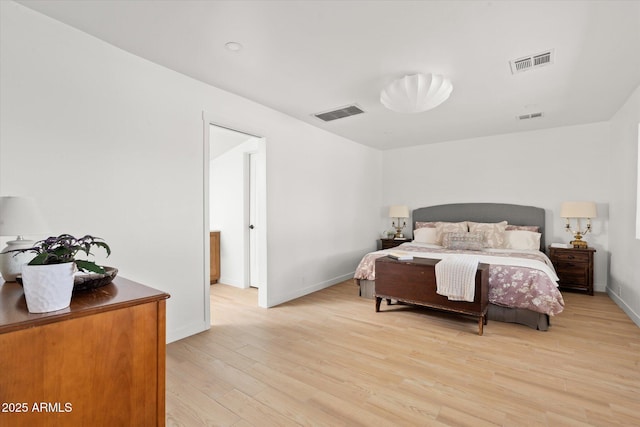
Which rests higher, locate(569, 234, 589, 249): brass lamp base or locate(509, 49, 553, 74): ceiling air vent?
locate(509, 49, 553, 74): ceiling air vent

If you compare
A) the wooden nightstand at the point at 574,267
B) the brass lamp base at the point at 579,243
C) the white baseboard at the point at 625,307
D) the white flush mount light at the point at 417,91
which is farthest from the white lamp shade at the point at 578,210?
the white flush mount light at the point at 417,91

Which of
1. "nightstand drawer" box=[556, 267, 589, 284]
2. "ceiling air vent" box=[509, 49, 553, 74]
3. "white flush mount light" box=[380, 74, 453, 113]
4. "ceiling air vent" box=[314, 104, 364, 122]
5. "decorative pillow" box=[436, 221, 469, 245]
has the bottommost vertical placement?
"nightstand drawer" box=[556, 267, 589, 284]

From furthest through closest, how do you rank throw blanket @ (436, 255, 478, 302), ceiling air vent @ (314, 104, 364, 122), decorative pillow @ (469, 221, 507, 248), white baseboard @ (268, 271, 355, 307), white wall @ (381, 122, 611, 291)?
1. decorative pillow @ (469, 221, 507, 248)
2. white wall @ (381, 122, 611, 291)
3. white baseboard @ (268, 271, 355, 307)
4. ceiling air vent @ (314, 104, 364, 122)
5. throw blanket @ (436, 255, 478, 302)

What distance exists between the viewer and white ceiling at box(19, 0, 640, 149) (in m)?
2.03

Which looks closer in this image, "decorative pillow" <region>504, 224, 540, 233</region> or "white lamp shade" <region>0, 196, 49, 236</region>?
"white lamp shade" <region>0, 196, 49, 236</region>

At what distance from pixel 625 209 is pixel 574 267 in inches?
41.9

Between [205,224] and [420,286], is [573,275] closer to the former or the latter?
[420,286]

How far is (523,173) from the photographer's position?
5.11 meters

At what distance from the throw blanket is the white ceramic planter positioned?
9.70 feet

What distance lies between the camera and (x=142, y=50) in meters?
2.53

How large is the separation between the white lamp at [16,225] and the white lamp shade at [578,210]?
569 cm

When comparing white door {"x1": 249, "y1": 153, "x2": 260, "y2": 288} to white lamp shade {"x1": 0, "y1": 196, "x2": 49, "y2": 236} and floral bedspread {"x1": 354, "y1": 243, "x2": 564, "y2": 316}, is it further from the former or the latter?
white lamp shade {"x1": 0, "y1": 196, "x2": 49, "y2": 236}

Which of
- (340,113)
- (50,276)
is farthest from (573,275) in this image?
(50,276)

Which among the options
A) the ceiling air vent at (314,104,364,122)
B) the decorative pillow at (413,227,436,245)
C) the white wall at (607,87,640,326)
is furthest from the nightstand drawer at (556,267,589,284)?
the ceiling air vent at (314,104,364,122)
